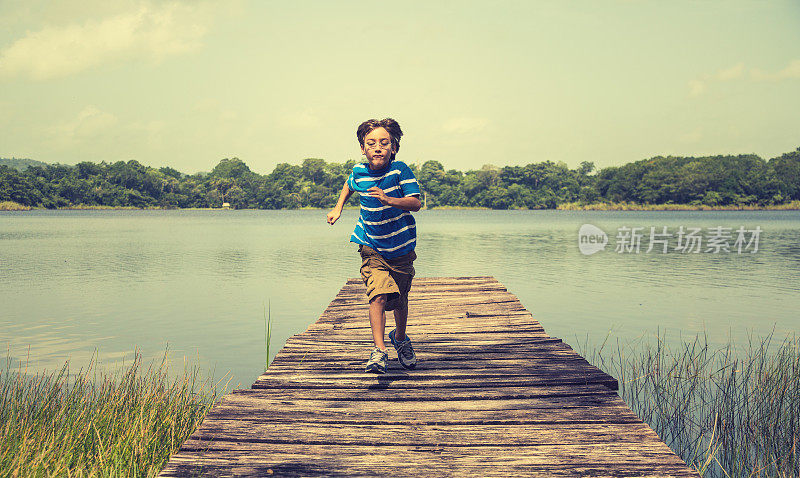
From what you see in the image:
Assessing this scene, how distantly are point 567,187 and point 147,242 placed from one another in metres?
101

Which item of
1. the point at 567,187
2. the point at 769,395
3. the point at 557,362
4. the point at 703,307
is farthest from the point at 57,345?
the point at 567,187

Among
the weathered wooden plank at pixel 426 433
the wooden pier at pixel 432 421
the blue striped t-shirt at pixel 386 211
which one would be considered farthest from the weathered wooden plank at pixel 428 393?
the blue striped t-shirt at pixel 386 211

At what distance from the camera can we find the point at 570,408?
153 inches

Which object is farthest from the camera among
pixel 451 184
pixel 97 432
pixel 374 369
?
pixel 451 184

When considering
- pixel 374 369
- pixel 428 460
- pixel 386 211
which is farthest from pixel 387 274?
pixel 428 460

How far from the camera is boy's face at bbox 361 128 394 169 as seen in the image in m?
4.48

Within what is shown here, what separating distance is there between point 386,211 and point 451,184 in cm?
12994

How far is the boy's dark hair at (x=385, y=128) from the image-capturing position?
15.0 feet

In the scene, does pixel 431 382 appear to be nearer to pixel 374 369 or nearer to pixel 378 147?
pixel 374 369

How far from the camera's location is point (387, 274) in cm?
460

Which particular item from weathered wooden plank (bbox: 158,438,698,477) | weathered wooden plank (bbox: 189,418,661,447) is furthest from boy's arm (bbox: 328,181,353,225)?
weathered wooden plank (bbox: 158,438,698,477)

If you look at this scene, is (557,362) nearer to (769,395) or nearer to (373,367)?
(373,367)

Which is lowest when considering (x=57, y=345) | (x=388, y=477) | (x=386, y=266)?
(x=57, y=345)

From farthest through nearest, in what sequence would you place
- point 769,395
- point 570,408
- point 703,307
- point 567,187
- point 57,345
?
point 567,187, point 703,307, point 57,345, point 769,395, point 570,408
